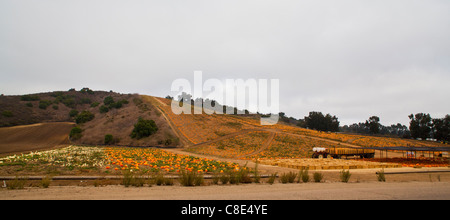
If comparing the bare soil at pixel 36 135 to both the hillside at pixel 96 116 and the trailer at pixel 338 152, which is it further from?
the trailer at pixel 338 152

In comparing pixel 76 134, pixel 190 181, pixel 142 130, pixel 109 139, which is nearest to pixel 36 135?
pixel 76 134

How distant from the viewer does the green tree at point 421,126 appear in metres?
98.1

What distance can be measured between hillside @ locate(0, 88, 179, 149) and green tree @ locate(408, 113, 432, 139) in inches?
3940

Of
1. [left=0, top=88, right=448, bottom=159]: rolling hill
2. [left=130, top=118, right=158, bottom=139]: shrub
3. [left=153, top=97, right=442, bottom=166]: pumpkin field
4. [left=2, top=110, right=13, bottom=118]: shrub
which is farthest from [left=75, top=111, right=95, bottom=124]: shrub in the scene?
[left=130, top=118, right=158, bottom=139]: shrub

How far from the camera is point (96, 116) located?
79750mm

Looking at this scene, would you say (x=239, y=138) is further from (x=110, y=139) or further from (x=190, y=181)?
(x=190, y=181)

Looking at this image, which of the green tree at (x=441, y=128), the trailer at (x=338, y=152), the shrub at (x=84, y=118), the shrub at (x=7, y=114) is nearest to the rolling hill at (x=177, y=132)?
the shrub at (x=84, y=118)

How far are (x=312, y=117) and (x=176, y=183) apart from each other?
10839 cm

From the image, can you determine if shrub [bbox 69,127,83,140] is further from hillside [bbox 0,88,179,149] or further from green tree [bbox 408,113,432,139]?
green tree [bbox 408,113,432,139]
